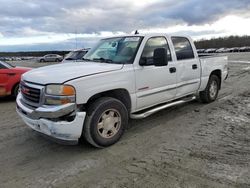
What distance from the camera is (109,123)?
471 cm

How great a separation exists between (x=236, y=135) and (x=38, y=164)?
3.41m

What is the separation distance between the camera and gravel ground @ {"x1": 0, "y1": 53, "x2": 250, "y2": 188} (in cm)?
359

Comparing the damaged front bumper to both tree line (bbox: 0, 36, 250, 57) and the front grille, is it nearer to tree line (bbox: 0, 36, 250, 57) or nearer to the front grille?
the front grille

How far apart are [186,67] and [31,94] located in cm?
337

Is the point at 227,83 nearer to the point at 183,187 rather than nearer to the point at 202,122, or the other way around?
the point at 202,122

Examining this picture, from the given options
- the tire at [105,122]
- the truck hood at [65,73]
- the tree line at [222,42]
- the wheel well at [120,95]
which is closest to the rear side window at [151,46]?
the truck hood at [65,73]

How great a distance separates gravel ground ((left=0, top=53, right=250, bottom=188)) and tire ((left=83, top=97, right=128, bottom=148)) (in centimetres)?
17

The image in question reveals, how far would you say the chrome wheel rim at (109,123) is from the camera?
4594mm

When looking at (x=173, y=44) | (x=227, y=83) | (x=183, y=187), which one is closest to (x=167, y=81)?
(x=173, y=44)

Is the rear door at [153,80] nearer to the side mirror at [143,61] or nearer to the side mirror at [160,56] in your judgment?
the side mirror at [143,61]

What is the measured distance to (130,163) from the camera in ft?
13.4

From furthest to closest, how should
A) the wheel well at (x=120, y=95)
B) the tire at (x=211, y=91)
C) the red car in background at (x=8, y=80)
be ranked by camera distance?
the red car in background at (x=8, y=80)
the tire at (x=211, y=91)
the wheel well at (x=120, y=95)

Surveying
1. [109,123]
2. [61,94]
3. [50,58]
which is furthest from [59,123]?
[50,58]

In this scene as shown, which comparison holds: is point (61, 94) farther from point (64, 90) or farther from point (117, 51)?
point (117, 51)
